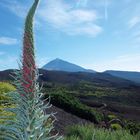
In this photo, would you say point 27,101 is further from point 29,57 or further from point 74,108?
point 74,108

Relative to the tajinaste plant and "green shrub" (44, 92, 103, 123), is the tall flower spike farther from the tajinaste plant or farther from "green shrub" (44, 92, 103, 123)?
"green shrub" (44, 92, 103, 123)

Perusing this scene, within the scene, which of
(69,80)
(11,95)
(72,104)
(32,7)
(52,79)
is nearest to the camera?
(32,7)

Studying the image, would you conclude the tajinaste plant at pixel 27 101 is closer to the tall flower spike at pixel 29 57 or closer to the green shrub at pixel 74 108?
the tall flower spike at pixel 29 57

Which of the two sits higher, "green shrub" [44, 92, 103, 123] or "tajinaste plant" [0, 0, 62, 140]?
"tajinaste plant" [0, 0, 62, 140]

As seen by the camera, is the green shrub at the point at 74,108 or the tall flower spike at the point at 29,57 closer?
the tall flower spike at the point at 29,57

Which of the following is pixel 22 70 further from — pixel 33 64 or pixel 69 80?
pixel 69 80

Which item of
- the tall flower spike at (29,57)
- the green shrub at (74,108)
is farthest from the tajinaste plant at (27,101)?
Result: the green shrub at (74,108)

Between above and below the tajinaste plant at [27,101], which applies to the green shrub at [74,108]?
below

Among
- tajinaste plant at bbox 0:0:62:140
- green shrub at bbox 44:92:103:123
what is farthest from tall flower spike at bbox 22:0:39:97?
green shrub at bbox 44:92:103:123

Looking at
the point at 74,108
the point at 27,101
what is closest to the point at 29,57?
the point at 27,101

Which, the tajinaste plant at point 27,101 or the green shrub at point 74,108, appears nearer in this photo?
the tajinaste plant at point 27,101

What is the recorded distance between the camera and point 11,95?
186 cm

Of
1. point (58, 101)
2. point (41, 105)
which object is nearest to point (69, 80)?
point (58, 101)

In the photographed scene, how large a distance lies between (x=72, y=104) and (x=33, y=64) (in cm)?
2364
